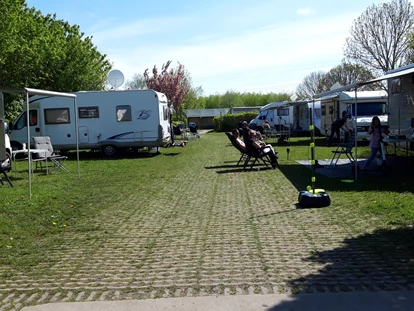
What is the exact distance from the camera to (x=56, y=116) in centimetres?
1973

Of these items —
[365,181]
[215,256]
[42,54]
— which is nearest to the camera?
[215,256]

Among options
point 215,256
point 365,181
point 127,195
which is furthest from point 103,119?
point 215,256

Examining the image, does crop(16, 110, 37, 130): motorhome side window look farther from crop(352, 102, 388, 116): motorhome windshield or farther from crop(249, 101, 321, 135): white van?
crop(249, 101, 321, 135): white van

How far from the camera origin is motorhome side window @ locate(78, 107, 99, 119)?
19719 mm

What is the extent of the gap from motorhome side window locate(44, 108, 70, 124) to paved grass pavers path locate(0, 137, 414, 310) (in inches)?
487

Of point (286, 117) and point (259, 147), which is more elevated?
point (286, 117)

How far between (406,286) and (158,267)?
7.92 feet

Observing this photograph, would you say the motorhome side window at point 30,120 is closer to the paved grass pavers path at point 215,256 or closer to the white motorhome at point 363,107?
the white motorhome at point 363,107

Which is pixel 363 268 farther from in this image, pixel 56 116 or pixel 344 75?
pixel 344 75

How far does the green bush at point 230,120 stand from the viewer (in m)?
46.9

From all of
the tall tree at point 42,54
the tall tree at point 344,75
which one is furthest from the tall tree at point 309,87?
the tall tree at point 42,54

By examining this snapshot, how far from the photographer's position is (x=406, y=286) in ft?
13.9

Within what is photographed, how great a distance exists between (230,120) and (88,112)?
29.4 metres

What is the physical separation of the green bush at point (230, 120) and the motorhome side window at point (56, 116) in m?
28.9
